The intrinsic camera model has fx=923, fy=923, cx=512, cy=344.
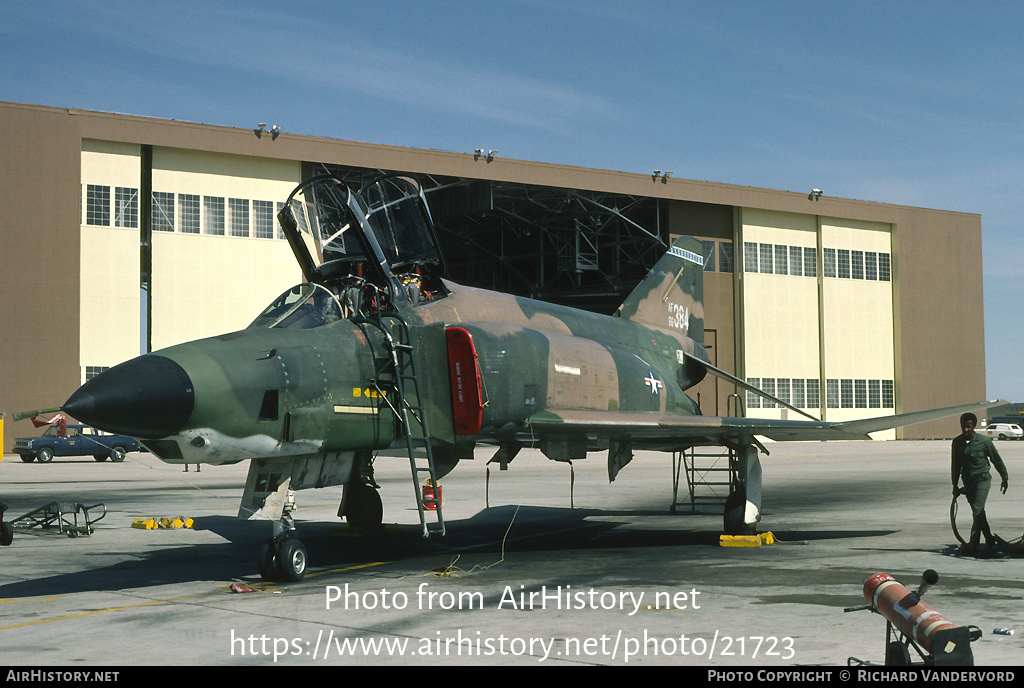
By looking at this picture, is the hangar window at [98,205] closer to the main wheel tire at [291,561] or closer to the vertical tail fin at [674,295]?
the vertical tail fin at [674,295]

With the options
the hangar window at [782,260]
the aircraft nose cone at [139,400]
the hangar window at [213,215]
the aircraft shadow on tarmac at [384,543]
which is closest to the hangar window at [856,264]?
the hangar window at [782,260]

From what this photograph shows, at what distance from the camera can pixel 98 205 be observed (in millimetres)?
39031

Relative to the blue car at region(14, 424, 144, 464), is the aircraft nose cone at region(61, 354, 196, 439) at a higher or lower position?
higher

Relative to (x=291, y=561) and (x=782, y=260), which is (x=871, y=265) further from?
(x=291, y=561)

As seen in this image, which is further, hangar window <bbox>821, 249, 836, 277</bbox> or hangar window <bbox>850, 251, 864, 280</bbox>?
hangar window <bbox>850, 251, 864, 280</bbox>

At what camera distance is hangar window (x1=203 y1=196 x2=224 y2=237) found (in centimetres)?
4033

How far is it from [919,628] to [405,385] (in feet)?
23.0

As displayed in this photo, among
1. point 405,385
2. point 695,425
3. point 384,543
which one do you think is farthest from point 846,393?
point 405,385

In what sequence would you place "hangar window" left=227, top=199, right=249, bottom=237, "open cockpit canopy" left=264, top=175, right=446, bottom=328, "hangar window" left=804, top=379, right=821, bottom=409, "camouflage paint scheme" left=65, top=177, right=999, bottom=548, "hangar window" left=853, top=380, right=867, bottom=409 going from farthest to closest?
"hangar window" left=853, top=380, right=867, bottom=409 < "hangar window" left=804, top=379, right=821, bottom=409 < "hangar window" left=227, top=199, right=249, bottom=237 < "open cockpit canopy" left=264, top=175, right=446, bottom=328 < "camouflage paint scheme" left=65, top=177, right=999, bottom=548

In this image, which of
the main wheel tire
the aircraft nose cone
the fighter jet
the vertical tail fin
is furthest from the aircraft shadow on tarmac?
the vertical tail fin

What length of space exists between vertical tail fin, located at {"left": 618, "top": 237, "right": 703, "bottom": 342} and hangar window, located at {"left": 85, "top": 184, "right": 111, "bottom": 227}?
28726mm

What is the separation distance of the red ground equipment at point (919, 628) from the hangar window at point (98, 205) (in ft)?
129

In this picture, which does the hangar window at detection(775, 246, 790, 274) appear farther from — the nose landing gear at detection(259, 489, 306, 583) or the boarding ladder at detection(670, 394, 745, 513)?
the nose landing gear at detection(259, 489, 306, 583)

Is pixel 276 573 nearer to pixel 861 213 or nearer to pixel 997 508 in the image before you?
pixel 997 508
